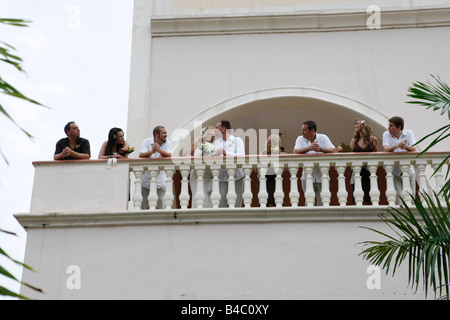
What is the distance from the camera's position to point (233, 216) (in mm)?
12422

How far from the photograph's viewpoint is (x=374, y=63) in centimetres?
1695

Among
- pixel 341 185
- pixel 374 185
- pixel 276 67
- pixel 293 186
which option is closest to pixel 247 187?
pixel 293 186

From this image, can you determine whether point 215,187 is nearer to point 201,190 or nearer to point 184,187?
point 201,190

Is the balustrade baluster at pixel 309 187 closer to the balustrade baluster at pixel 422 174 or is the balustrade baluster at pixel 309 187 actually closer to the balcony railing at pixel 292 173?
the balcony railing at pixel 292 173

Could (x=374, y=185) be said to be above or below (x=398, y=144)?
below

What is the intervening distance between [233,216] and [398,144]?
2.55 m

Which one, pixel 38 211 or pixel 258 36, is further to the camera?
pixel 258 36

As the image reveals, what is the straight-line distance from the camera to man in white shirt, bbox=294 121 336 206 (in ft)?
41.9

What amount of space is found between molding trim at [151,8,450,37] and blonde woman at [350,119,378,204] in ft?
14.6

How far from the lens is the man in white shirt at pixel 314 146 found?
12.8 meters

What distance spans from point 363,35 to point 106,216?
6981 millimetres
